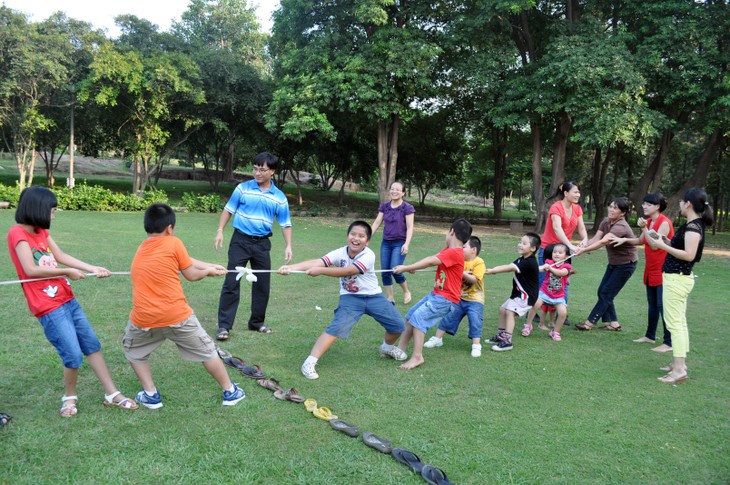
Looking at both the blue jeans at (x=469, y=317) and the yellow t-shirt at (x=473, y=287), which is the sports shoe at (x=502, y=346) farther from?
the yellow t-shirt at (x=473, y=287)

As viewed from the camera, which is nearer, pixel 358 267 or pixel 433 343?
pixel 358 267

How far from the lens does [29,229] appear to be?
381 centimetres

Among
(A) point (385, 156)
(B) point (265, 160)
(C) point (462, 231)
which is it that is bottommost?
(C) point (462, 231)

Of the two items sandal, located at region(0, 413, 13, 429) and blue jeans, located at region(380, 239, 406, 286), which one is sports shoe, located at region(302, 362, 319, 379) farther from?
blue jeans, located at region(380, 239, 406, 286)

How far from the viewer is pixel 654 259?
649 centimetres

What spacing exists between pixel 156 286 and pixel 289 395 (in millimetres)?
1398

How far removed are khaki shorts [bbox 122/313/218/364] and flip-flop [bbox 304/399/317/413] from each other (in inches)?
32.6

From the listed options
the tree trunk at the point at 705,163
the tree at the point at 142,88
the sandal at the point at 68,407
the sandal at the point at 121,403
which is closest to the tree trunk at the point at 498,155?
the tree trunk at the point at 705,163

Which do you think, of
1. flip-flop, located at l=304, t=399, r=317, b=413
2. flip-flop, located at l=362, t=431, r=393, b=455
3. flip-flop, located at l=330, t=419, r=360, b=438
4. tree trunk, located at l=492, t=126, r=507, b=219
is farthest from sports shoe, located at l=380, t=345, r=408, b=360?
tree trunk, located at l=492, t=126, r=507, b=219

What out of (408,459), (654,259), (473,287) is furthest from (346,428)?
(654,259)

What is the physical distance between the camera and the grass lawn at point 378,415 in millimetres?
Answer: 3344

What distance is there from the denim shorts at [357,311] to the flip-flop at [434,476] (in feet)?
6.36

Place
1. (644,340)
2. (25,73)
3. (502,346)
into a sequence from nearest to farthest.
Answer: (502,346), (644,340), (25,73)

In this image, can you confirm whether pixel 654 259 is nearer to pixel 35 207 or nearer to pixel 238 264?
pixel 238 264
